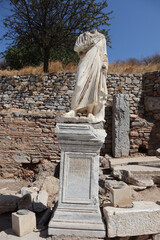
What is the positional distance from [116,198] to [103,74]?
1914mm

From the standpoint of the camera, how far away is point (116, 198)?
3068 millimetres

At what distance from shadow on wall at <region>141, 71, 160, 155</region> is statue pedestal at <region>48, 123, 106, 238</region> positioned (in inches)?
245

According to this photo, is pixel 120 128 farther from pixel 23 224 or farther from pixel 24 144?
pixel 23 224

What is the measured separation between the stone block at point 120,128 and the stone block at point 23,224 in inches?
214

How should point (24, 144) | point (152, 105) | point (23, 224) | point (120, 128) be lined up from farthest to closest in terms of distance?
1. point (152, 105)
2. point (120, 128)
3. point (24, 144)
4. point (23, 224)

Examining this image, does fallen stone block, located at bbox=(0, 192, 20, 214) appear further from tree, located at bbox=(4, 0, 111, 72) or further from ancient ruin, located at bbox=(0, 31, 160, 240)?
tree, located at bbox=(4, 0, 111, 72)

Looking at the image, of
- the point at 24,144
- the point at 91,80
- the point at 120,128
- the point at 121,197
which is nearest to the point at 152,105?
the point at 120,128

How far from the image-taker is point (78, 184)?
112 inches

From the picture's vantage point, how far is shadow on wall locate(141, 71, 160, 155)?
27.9 feet

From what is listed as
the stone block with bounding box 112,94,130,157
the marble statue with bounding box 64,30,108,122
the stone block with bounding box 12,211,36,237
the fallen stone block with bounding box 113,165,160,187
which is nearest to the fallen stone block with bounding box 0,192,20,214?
A: the stone block with bounding box 12,211,36,237

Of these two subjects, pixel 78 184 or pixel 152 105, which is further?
pixel 152 105

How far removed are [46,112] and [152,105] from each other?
14.9 ft

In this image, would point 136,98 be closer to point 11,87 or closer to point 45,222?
point 11,87

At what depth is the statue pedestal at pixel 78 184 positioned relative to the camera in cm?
269
